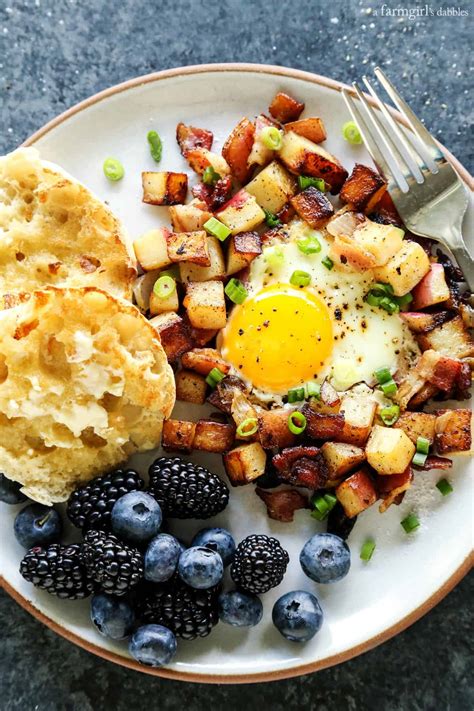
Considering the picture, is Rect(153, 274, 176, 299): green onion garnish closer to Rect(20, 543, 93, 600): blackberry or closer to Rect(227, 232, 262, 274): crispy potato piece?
Rect(227, 232, 262, 274): crispy potato piece

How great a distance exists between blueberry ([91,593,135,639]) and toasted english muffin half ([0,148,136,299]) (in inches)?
46.9

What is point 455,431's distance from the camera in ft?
10.8

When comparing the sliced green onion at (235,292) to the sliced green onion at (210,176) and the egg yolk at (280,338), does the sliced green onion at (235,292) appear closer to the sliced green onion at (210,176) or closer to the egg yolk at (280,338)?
the egg yolk at (280,338)

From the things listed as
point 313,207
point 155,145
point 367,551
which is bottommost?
point 367,551

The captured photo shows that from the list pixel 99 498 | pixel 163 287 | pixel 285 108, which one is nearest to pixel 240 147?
pixel 285 108

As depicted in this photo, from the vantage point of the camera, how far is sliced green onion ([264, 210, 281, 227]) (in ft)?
11.4

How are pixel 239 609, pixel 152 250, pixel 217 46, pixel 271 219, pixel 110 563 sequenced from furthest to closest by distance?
1. pixel 217 46
2. pixel 271 219
3. pixel 152 250
4. pixel 239 609
5. pixel 110 563

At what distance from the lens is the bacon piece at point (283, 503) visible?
330 centimetres

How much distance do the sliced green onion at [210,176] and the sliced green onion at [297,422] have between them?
1.04m

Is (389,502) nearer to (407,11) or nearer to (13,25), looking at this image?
(407,11)

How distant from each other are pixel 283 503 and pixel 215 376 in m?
0.58

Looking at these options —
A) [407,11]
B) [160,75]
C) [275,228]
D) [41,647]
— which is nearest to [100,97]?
[160,75]

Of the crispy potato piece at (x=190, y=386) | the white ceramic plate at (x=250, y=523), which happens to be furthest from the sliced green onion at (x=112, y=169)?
the crispy potato piece at (x=190, y=386)

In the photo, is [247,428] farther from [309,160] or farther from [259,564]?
[309,160]
